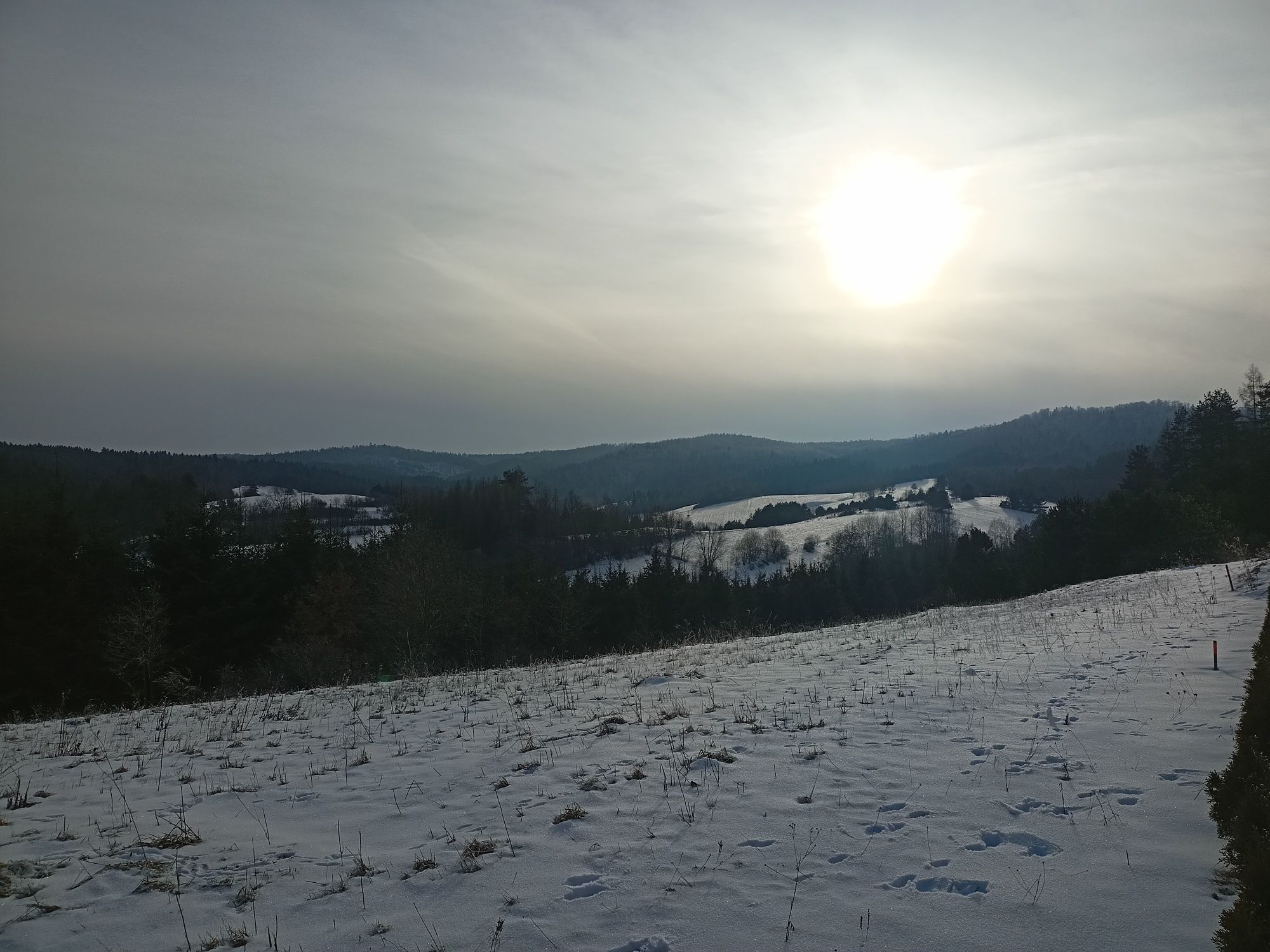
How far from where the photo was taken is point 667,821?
230 inches

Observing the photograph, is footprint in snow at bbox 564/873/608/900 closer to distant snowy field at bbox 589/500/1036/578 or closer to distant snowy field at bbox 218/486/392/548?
distant snowy field at bbox 589/500/1036/578

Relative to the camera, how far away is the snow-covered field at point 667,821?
4402 millimetres

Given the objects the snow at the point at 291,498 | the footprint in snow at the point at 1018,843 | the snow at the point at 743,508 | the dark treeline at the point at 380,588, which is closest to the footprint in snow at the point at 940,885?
the footprint in snow at the point at 1018,843

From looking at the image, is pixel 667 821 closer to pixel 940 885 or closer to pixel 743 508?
pixel 940 885

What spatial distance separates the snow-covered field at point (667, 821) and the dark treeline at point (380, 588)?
8883 millimetres

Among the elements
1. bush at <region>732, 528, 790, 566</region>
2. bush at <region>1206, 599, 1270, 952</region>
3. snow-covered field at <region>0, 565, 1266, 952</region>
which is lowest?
bush at <region>732, 528, 790, 566</region>

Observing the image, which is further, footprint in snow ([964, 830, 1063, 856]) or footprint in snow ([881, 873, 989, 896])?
footprint in snow ([964, 830, 1063, 856])

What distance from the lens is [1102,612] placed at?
17141 mm

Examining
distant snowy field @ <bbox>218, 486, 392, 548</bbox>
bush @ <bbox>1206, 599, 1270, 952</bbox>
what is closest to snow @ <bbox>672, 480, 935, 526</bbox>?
distant snowy field @ <bbox>218, 486, 392, 548</bbox>

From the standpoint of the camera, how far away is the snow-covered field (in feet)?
14.4

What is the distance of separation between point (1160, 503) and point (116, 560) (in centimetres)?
6230

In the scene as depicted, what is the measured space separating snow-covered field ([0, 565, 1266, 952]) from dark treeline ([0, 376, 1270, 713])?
29.1ft

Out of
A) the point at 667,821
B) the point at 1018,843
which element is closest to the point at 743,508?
the point at 667,821

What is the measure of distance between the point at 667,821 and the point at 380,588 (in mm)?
33501
